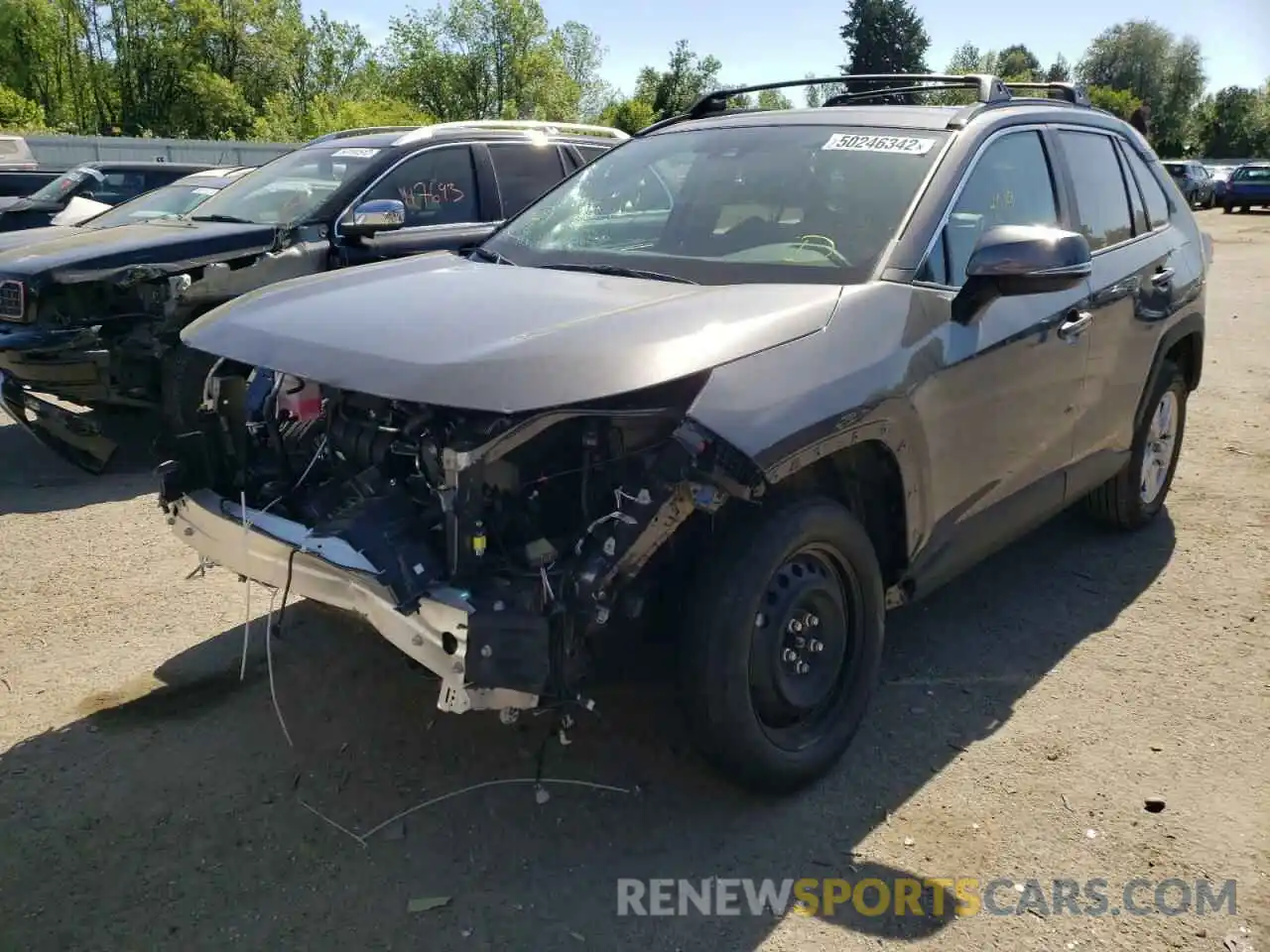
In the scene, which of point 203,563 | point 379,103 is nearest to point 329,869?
point 203,563

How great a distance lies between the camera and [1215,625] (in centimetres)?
438

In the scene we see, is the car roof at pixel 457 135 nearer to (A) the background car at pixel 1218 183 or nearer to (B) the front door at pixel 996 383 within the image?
(B) the front door at pixel 996 383

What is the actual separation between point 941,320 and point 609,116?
159ft

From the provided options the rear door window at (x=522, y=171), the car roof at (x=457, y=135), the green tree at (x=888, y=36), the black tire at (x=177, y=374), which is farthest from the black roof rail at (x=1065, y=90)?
the green tree at (x=888, y=36)

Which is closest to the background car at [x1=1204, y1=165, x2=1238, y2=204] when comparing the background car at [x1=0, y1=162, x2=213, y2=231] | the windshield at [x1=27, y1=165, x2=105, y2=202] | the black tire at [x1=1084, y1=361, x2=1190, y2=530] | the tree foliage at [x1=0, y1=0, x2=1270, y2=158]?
the tree foliage at [x1=0, y1=0, x2=1270, y2=158]

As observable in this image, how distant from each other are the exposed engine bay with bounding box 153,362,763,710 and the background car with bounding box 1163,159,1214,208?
36876 millimetres

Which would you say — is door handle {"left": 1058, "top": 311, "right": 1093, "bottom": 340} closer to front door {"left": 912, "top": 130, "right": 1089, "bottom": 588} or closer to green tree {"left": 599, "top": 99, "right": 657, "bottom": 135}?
front door {"left": 912, "top": 130, "right": 1089, "bottom": 588}

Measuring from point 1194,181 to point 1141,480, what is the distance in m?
36.5

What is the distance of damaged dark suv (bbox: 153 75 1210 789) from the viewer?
2615 millimetres

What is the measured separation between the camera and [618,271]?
139 inches

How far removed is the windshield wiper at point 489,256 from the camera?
402 cm

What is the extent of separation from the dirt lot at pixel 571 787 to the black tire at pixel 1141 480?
1.74ft

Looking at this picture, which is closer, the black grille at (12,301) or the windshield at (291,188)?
the black grille at (12,301)

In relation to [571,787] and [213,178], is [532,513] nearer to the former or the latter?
[571,787]
